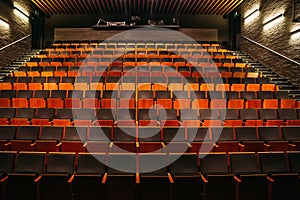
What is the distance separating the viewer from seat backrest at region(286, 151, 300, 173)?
40.7 inches

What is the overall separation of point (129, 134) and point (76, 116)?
1.19ft

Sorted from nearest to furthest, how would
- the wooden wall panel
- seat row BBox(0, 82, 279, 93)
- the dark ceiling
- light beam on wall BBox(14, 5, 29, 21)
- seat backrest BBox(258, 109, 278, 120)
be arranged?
1. seat backrest BBox(258, 109, 278, 120)
2. seat row BBox(0, 82, 279, 93)
3. light beam on wall BBox(14, 5, 29, 21)
4. the dark ceiling
5. the wooden wall panel

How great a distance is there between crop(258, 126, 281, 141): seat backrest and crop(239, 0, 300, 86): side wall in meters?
0.87

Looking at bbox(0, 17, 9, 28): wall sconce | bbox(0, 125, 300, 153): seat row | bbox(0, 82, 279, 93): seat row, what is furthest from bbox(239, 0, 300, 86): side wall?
bbox(0, 17, 9, 28): wall sconce

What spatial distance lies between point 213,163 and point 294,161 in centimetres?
29

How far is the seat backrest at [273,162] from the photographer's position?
40.5 inches

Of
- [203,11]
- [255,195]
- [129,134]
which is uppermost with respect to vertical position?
[203,11]

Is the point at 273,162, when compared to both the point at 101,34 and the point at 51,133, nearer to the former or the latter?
the point at 51,133

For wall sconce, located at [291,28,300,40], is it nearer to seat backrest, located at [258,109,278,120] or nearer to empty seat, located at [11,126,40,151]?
seat backrest, located at [258,109,278,120]

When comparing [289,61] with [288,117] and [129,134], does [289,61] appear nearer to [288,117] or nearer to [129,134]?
[288,117]

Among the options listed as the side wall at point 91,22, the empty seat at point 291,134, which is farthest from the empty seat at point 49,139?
the side wall at point 91,22

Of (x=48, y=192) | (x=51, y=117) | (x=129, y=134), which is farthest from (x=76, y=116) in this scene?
(x=48, y=192)

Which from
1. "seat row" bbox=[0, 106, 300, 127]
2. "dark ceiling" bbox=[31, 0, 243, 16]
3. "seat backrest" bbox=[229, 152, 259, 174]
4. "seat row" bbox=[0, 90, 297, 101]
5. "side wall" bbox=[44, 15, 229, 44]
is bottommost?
"seat backrest" bbox=[229, 152, 259, 174]

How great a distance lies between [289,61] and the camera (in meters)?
2.11
